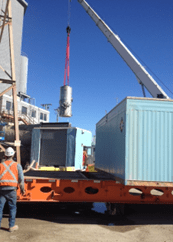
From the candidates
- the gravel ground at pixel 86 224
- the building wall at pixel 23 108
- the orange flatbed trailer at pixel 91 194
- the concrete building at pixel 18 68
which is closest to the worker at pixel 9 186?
the gravel ground at pixel 86 224

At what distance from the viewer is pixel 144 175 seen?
22.1 ft

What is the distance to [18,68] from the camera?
53.1m

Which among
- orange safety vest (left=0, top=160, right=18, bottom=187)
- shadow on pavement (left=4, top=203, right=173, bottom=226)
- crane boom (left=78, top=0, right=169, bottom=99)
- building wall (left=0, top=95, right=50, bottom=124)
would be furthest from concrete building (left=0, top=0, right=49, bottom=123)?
orange safety vest (left=0, top=160, right=18, bottom=187)

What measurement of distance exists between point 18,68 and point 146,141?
2020 inches

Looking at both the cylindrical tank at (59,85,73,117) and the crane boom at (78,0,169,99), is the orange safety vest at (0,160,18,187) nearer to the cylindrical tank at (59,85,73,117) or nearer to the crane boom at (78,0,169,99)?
the crane boom at (78,0,169,99)

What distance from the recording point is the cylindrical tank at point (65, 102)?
74.2 ft

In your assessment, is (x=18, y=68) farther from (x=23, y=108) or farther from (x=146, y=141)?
(x=146, y=141)

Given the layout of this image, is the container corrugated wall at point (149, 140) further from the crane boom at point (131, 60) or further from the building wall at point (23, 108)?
the building wall at point (23, 108)

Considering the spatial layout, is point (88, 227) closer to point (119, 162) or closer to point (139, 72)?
point (119, 162)

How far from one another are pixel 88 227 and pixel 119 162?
2.15m

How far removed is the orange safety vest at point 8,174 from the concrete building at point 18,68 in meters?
34.2

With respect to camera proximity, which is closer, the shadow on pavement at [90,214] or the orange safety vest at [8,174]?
the orange safety vest at [8,174]

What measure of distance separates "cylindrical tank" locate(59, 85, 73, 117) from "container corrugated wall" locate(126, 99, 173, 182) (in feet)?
53.0

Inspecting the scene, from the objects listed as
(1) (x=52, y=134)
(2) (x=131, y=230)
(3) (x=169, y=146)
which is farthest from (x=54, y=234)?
(1) (x=52, y=134)
